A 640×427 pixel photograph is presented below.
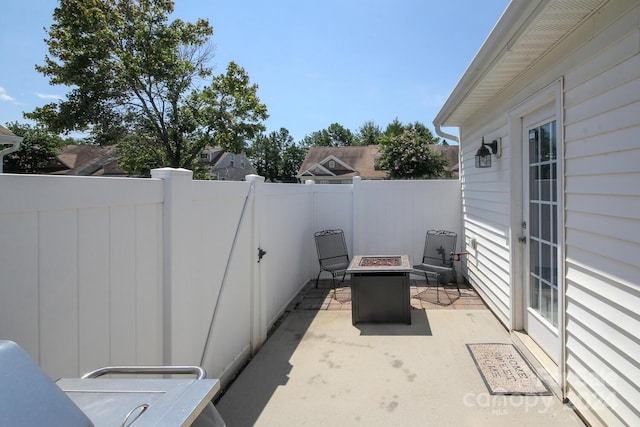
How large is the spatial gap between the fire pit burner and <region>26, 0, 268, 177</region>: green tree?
10566 mm

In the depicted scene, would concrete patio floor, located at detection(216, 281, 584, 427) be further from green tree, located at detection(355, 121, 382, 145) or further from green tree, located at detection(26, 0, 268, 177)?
green tree, located at detection(355, 121, 382, 145)

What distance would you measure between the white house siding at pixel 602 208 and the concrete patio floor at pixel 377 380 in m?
0.46

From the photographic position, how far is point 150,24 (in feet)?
42.4

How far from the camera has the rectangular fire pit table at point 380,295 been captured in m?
4.22

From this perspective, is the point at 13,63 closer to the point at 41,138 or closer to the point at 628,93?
the point at 41,138

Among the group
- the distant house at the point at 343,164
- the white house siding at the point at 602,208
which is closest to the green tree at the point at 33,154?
the distant house at the point at 343,164

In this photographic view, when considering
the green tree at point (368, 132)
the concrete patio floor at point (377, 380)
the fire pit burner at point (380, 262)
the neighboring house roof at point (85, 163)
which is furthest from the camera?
the green tree at point (368, 132)

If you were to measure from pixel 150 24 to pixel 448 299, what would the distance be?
1331 centimetres

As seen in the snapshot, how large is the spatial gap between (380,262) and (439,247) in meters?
1.52

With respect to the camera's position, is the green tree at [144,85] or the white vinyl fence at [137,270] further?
the green tree at [144,85]

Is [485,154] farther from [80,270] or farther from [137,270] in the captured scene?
[80,270]

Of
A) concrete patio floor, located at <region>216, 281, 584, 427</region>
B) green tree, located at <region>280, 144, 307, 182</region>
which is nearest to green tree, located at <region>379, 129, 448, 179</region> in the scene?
concrete patio floor, located at <region>216, 281, 584, 427</region>

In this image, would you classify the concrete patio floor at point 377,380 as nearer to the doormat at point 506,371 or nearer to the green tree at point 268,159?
the doormat at point 506,371

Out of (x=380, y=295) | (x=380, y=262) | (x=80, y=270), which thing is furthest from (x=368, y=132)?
(x=80, y=270)
